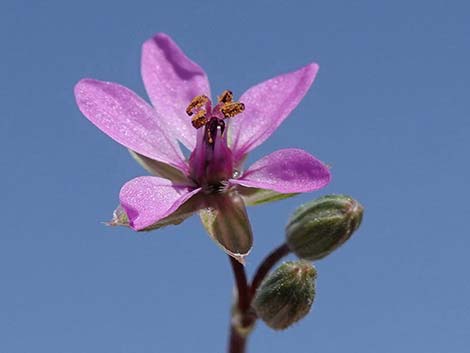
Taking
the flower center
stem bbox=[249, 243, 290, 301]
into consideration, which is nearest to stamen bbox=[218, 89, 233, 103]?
the flower center

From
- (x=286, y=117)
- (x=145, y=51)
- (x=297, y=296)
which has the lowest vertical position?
(x=297, y=296)

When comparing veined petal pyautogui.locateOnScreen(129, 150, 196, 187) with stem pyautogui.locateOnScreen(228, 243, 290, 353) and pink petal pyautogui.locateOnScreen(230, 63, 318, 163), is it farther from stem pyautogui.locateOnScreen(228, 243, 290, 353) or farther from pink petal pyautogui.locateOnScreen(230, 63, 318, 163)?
stem pyautogui.locateOnScreen(228, 243, 290, 353)

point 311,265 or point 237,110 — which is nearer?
point 311,265

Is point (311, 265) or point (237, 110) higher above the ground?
point (237, 110)

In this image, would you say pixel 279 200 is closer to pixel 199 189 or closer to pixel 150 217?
pixel 199 189

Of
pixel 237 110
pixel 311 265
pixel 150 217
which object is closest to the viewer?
pixel 150 217

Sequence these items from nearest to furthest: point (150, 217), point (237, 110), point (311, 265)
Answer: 1. point (150, 217)
2. point (311, 265)
3. point (237, 110)

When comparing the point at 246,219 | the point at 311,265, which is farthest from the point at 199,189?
the point at 311,265
